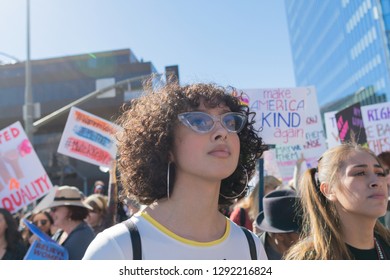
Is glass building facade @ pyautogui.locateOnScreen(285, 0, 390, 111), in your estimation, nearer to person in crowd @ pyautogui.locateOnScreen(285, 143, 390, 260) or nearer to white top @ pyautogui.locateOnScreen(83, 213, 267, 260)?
person in crowd @ pyautogui.locateOnScreen(285, 143, 390, 260)

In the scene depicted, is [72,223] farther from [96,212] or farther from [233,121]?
[233,121]

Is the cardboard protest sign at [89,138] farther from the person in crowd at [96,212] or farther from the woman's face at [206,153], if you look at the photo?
the woman's face at [206,153]

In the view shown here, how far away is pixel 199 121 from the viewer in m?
1.66

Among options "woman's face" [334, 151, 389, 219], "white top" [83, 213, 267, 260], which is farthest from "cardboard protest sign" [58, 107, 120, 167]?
"white top" [83, 213, 267, 260]

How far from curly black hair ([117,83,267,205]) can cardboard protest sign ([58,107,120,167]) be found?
14.1 ft

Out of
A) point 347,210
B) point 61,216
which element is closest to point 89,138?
point 61,216

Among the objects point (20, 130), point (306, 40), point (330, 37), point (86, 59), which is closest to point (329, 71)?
point (330, 37)

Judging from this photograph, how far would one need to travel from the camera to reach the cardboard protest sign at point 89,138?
6105mm

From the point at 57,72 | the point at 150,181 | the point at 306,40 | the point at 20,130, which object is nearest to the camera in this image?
the point at 150,181

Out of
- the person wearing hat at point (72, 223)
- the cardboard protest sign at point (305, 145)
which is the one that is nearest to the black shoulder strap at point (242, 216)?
the cardboard protest sign at point (305, 145)

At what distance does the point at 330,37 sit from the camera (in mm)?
55812

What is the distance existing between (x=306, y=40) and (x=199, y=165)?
69.3 metres

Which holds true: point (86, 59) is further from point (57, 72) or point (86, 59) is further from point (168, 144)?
point (168, 144)

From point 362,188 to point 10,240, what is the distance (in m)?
3.05
